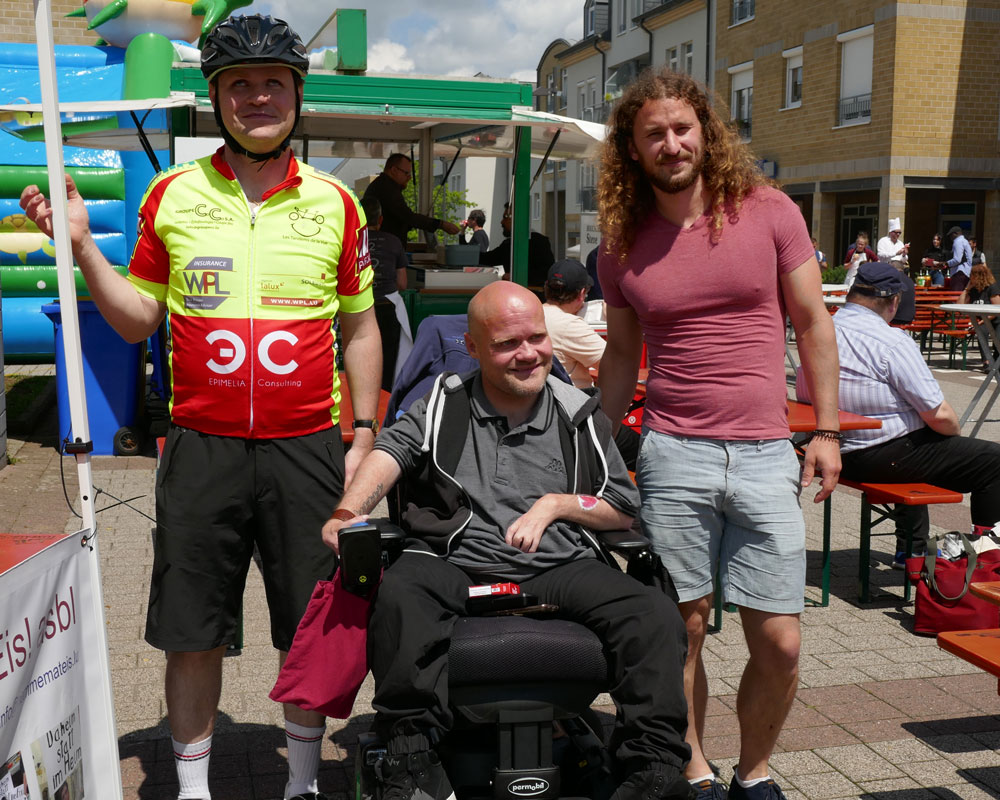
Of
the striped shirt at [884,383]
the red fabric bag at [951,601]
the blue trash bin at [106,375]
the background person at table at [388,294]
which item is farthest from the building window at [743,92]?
the red fabric bag at [951,601]

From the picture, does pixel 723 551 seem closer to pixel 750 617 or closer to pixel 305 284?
pixel 750 617

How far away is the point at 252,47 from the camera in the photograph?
2912 mm

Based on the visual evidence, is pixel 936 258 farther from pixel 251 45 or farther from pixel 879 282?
pixel 251 45

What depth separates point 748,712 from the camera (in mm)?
3344

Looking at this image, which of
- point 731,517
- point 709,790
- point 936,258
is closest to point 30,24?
point 731,517

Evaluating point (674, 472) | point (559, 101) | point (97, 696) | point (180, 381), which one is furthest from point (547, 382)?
point (559, 101)

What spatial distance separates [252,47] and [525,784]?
1965 millimetres

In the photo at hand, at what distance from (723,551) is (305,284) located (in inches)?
55.6

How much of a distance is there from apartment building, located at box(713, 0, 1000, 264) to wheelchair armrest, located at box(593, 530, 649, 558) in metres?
26.3

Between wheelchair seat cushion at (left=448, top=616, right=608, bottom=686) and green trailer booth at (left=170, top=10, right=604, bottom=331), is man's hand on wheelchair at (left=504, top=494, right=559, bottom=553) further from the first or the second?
green trailer booth at (left=170, top=10, right=604, bottom=331)

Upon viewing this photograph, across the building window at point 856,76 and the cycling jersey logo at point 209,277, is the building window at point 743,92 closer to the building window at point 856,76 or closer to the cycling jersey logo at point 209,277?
the building window at point 856,76

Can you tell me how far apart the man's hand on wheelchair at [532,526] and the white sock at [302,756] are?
79 cm

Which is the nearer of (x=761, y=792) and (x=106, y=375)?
(x=761, y=792)

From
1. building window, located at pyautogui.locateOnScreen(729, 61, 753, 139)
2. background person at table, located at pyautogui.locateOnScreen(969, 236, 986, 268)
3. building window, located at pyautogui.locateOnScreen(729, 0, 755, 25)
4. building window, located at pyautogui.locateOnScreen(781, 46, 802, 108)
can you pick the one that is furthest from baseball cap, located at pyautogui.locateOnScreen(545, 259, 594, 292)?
building window, located at pyautogui.locateOnScreen(729, 0, 755, 25)
